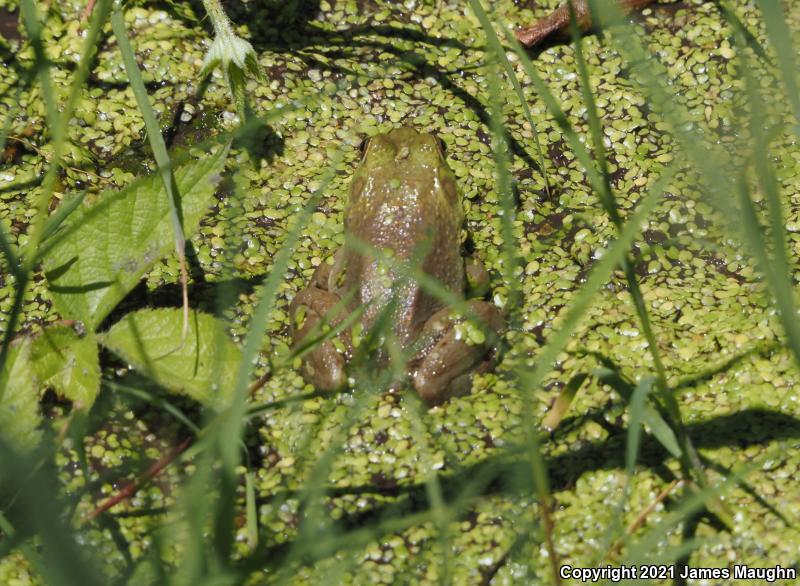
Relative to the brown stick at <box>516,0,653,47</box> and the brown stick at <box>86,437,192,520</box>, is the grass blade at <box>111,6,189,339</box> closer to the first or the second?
the brown stick at <box>86,437,192,520</box>

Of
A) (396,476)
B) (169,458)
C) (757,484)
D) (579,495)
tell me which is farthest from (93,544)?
(757,484)

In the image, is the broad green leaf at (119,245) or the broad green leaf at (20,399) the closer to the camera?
the broad green leaf at (20,399)

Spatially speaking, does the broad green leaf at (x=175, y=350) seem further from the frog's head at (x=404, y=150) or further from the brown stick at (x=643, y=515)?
the brown stick at (x=643, y=515)

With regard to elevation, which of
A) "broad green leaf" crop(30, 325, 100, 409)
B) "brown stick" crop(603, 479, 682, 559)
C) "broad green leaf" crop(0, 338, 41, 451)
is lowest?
"brown stick" crop(603, 479, 682, 559)

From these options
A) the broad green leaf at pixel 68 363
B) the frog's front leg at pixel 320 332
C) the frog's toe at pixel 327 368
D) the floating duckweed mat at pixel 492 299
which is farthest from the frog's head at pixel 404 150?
the broad green leaf at pixel 68 363

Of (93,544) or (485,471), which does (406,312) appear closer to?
(485,471)

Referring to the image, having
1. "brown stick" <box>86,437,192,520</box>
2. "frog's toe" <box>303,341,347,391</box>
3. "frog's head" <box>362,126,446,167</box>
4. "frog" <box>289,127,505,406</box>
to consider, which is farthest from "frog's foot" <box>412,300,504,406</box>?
"brown stick" <box>86,437,192,520</box>
